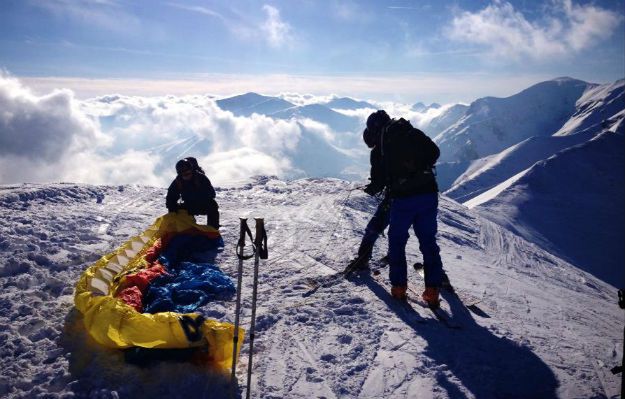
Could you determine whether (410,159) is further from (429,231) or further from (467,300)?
(467,300)

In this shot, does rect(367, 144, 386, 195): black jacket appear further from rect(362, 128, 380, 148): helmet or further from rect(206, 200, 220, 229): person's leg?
rect(206, 200, 220, 229): person's leg

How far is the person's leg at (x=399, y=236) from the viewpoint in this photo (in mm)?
5355

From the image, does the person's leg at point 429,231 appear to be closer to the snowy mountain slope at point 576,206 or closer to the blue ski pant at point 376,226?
the blue ski pant at point 376,226

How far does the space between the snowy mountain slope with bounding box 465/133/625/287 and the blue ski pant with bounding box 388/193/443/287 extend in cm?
3282

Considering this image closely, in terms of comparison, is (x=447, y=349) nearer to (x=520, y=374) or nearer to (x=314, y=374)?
(x=520, y=374)

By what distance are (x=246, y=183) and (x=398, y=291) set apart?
14.2m

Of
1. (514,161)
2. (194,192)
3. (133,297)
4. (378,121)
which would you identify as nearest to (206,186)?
(194,192)

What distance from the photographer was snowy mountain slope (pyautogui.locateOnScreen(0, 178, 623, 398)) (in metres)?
3.86

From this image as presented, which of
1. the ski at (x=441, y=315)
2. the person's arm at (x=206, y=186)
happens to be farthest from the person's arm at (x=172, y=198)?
the ski at (x=441, y=315)

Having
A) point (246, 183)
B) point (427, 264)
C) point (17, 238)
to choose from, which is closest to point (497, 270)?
point (427, 264)

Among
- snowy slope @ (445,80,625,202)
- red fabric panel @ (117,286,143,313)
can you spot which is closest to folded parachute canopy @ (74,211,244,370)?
red fabric panel @ (117,286,143,313)

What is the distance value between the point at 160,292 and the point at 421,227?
3.75 metres

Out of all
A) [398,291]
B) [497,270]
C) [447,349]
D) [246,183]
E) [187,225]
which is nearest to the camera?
[447,349]

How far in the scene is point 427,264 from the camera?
5.44 metres
